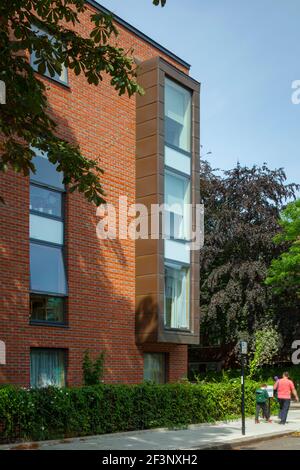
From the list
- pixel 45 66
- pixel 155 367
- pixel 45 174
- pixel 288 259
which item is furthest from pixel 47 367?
pixel 288 259

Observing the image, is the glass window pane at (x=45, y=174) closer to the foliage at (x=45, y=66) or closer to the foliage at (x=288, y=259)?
the foliage at (x=45, y=66)

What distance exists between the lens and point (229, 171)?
37.2 m

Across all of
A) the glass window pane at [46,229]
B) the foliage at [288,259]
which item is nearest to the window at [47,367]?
the glass window pane at [46,229]

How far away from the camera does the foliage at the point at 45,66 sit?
36.9ft

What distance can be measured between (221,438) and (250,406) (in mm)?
7073

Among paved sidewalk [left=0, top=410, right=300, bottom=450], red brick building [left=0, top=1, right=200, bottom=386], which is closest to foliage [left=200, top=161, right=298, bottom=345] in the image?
red brick building [left=0, top=1, right=200, bottom=386]

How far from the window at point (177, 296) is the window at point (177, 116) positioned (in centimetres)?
380

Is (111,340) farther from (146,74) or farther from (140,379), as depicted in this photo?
(146,74)

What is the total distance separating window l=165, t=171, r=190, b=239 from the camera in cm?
2134

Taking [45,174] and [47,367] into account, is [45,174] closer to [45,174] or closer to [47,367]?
[45,174]

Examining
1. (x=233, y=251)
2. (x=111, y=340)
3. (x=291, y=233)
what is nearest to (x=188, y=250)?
(x=111, y=340)

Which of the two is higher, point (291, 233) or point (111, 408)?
point (291, 233)

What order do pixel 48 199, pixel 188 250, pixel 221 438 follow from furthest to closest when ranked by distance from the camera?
pixel 188 250 → pixel 48 199 → pixel 221 438

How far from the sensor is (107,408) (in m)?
17.1
